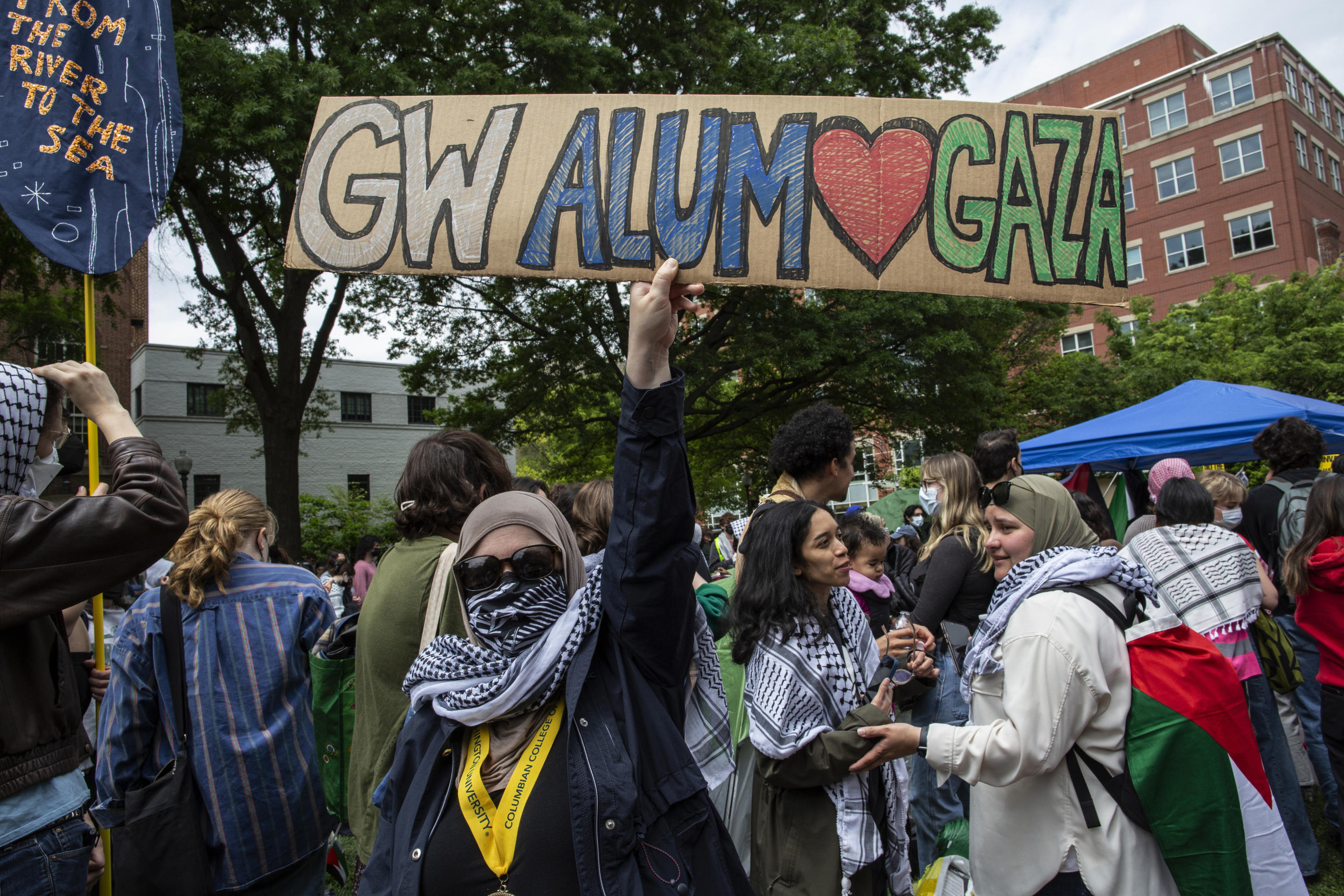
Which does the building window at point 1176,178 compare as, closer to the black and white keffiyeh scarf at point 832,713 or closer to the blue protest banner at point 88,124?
the black and white keffiyeh scarf at point 832,713

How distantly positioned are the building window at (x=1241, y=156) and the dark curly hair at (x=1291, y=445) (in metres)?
37.4

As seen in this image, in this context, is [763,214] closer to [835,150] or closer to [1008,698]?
[835,150]

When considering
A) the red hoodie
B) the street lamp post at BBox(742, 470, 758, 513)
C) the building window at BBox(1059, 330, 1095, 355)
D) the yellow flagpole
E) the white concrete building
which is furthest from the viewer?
the building window at BBox(1059, 330, 1095, 355)

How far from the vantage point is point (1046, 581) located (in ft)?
7.89

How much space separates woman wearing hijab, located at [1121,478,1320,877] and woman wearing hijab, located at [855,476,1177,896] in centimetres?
191

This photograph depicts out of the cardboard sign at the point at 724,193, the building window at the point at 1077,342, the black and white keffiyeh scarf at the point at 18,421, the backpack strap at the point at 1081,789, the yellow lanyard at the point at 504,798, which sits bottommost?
the backpack strap at the point at 1081,789

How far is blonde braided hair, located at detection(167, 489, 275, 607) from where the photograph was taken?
289 cm

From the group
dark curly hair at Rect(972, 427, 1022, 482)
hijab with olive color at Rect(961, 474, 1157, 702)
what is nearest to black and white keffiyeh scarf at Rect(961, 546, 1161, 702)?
hijab with olive color at Rect(961, 474, 1157, 702)

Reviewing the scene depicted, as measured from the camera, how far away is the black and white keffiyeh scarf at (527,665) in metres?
1.74

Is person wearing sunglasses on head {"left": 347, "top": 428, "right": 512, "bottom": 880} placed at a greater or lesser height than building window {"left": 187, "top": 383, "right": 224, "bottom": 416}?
lesser

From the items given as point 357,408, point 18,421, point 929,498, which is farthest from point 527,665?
point 357,408

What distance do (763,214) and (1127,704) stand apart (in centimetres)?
168

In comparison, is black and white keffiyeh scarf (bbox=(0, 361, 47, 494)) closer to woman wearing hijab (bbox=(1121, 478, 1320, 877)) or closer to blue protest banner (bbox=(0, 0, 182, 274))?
blue protest banner (bbox=(0, 0, 182, 274))

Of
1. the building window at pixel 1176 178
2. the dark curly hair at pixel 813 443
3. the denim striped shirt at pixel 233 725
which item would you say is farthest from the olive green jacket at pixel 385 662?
the building window at pixel 1176 178
